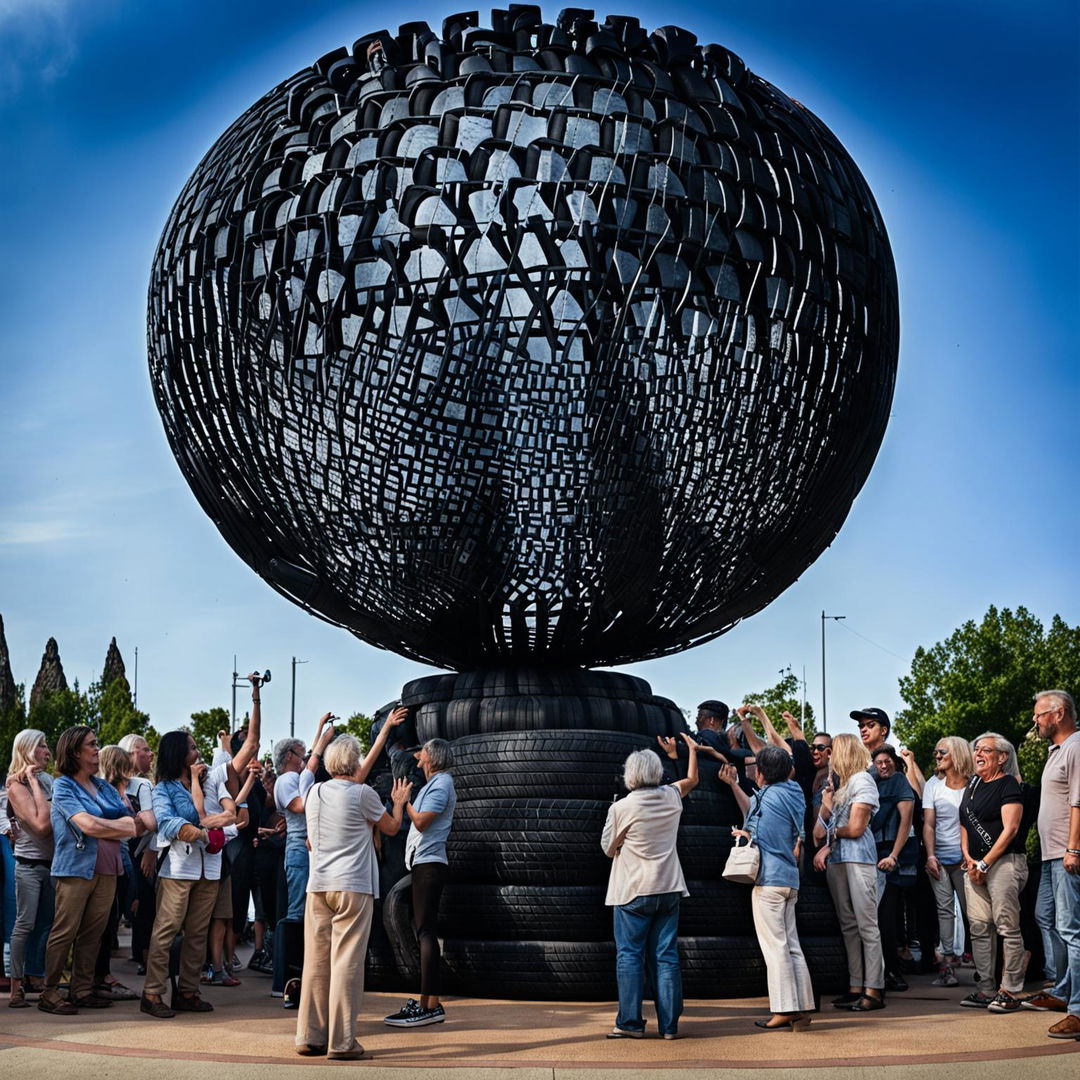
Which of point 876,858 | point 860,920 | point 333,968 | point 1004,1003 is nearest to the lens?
point 333,968

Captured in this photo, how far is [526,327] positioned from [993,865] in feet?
14.7

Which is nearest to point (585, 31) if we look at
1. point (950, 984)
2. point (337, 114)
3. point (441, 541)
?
point (337, 114)

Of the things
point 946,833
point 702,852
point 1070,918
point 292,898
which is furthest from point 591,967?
point 946,833

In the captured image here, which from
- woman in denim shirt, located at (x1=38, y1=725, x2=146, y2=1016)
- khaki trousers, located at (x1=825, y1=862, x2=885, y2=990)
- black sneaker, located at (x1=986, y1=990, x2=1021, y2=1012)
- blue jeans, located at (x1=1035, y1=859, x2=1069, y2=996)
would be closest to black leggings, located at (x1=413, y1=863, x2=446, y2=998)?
woman in denim shirt, located at (x1=38, y1=725, x2=146, y2=1016)

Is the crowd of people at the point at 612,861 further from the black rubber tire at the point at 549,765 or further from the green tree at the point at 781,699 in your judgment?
the green tree at the point at 781,699

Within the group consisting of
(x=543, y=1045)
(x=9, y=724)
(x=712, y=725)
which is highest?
(x=9, y=724)

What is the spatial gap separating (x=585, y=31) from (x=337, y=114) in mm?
1897

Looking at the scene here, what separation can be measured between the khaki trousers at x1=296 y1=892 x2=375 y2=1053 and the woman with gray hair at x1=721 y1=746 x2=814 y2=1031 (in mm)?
2132

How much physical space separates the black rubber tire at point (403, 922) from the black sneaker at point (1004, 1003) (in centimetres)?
342

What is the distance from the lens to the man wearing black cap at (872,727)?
9.45 meters

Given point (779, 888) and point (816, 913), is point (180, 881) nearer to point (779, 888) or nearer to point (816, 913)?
point (779, 888)

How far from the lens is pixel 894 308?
36.8 feet

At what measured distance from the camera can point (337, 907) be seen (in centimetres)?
686

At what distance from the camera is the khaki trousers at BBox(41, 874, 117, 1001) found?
7859 millimetres
